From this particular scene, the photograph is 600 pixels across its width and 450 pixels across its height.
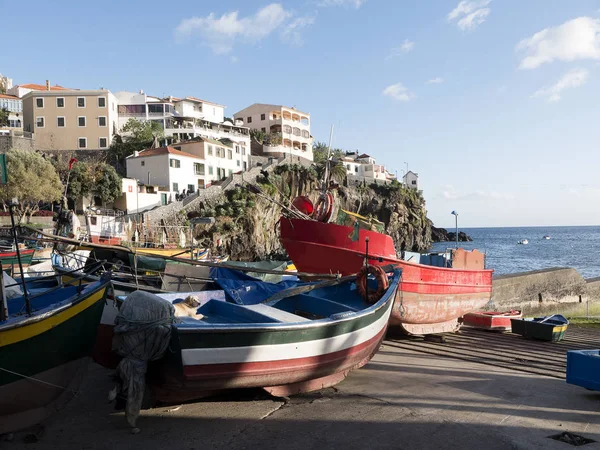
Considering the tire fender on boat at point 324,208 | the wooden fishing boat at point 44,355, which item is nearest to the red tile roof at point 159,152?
the tire fender on boat at point 324,208

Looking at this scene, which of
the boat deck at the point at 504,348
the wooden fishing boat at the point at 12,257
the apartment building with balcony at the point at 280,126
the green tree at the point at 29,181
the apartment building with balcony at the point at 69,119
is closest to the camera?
the boat deck at the point at 504,348

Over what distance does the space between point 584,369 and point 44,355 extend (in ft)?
23.1

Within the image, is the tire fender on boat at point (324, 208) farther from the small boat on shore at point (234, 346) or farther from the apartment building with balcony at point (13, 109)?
the apartment building with balcony at point (13, 109)

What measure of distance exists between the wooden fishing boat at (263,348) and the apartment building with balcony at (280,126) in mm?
54013

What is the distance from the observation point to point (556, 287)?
21641 millimetres

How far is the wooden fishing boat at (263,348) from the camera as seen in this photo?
5410mm

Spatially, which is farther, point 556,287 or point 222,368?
point 556,287

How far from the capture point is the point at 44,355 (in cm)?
542

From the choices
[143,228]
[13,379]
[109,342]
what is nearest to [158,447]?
[13,379]

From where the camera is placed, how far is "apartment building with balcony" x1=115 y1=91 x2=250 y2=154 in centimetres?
5050

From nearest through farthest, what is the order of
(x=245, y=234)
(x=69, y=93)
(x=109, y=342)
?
1. (x=109, y=342)
2. (x=245, y=234)
3. (x=69, y=93)

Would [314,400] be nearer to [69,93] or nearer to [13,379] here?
[13,379]

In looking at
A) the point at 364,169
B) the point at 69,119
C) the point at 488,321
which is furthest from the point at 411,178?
the point at 488,321

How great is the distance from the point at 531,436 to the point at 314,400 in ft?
8.80
